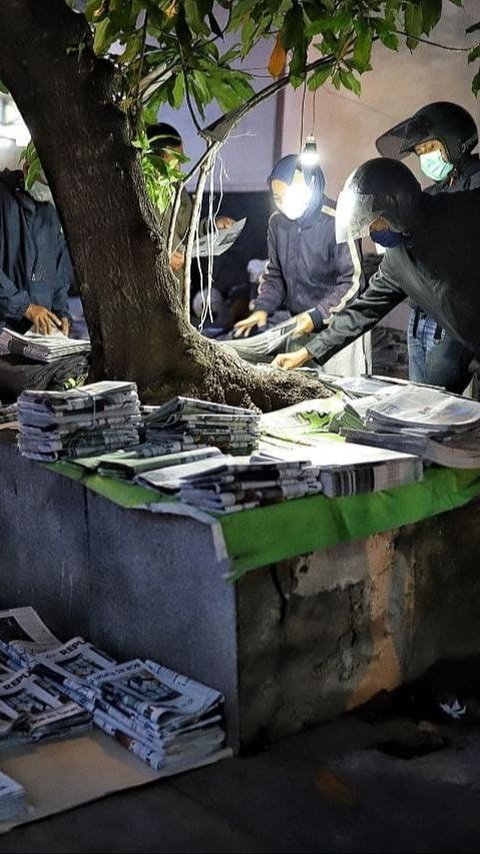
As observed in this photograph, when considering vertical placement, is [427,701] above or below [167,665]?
below

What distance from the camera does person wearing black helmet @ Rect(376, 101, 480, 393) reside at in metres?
5.31

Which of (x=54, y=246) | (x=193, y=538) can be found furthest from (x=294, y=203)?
(x=193, y=538)

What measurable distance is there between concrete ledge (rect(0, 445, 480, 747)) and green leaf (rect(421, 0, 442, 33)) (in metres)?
1.97

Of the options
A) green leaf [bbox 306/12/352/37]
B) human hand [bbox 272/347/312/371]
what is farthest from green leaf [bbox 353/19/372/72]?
human hand [bbox 272/347/312/371]

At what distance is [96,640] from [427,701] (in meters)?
1.32

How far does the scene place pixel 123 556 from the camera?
3707 mm

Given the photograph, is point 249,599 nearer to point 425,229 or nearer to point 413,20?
point 425,229

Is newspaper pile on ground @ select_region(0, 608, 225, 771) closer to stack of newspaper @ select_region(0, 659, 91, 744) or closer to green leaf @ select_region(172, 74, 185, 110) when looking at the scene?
stack of newspaper @ select_region(0, 659, 91, 744)

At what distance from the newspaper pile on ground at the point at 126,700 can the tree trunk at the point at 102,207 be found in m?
1.29

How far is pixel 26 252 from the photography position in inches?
275

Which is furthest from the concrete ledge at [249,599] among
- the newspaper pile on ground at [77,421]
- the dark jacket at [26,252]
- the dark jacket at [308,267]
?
the dark jacket at [308,267]

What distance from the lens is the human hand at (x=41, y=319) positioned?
6.59m

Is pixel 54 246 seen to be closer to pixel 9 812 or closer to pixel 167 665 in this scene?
pixel 167 665

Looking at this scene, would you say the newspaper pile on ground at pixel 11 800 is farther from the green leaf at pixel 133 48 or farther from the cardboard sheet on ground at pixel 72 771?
the green leaf at pixel 133 48
